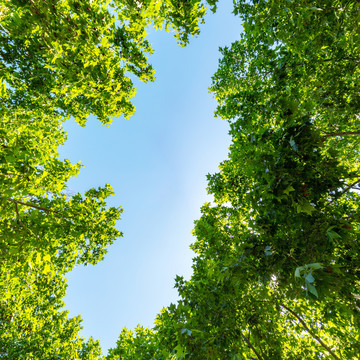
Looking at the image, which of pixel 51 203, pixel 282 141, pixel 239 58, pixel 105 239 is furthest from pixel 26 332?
pixel 239 58

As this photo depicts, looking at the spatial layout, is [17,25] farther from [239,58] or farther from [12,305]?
[12,305]

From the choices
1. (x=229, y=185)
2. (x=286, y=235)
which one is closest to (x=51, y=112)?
(x=229, y=185)

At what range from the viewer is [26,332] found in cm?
948

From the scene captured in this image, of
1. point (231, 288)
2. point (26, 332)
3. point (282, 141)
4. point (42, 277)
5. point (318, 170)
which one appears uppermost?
point (42, 277)

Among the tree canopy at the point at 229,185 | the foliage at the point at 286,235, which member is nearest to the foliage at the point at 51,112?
the tree canopy at the point at 229,185

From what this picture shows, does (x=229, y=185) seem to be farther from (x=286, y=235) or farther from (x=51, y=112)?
(x=51, y=112)

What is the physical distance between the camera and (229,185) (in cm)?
880

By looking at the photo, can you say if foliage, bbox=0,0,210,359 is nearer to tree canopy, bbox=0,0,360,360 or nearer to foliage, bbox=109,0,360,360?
tree canopy, bbox=0,0,360,360

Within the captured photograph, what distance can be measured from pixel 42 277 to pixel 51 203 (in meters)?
6.56

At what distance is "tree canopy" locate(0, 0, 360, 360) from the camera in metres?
3.34

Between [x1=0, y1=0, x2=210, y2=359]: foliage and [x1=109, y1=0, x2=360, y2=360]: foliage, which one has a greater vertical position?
[x1=0, y1=0, x2=210, y2=359]: foliage

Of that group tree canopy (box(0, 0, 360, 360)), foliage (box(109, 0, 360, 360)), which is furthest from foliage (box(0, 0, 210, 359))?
foliage (box(109, 0, 360, 360))

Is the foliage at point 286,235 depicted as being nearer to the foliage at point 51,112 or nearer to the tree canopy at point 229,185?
the tree canopy at point 229,185

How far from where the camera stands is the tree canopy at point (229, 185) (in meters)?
3.34
